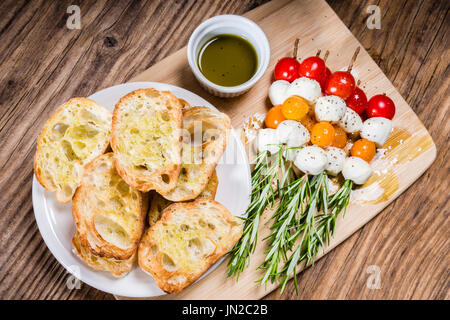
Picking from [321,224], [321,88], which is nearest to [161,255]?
[321,224]

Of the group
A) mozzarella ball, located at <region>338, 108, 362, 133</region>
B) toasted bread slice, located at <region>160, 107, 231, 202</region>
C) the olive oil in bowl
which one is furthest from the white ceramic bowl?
mozzarella ball, located at <region>338, 108, 362, 133</region>

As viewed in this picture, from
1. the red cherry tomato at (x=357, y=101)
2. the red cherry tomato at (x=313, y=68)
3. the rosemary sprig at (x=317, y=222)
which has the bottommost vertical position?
the rosemary sprig at (x=317, y=222)

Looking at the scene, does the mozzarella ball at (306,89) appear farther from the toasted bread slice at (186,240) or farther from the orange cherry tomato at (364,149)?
the toasted bread slice at (186,240)

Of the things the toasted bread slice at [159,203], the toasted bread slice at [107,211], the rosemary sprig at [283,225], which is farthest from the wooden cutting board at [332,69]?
the toasted bread slice at [107,211]

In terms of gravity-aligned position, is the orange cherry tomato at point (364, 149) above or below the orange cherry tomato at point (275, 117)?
below

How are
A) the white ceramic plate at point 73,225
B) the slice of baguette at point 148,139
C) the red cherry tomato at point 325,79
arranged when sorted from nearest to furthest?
the slice of baguette at point 148,139 → the white ceramic plate at point 73,225 → the red cherry tomato at point 325,79

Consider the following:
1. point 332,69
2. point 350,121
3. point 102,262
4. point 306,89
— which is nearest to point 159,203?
point 102,262

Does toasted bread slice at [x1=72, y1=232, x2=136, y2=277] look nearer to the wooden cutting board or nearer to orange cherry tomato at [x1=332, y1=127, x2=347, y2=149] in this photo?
the wooden cutting board
